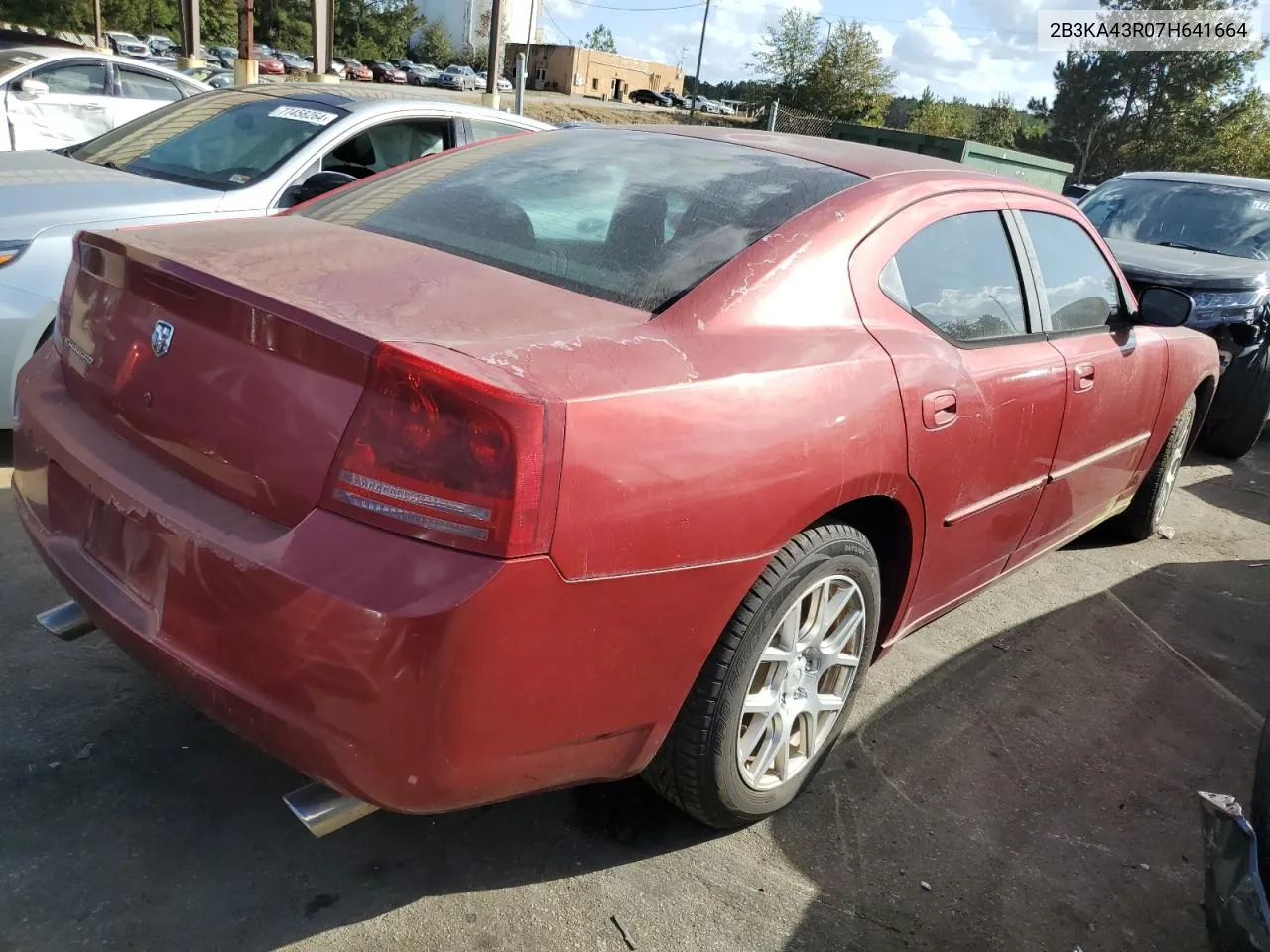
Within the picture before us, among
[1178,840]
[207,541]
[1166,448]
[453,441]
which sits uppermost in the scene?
[453,441]

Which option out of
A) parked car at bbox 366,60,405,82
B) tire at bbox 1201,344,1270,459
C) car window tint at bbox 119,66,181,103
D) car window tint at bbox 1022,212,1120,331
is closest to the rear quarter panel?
car window tint at bbox 1022,212,1120,331

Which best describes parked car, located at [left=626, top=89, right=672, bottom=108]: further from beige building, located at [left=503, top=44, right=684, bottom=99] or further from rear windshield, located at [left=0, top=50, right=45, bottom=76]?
rear windshield, located at [left=0, top=50, right=45, bottom=76]

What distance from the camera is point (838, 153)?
2916mm

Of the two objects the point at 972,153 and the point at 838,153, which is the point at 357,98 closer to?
the point at 838,153

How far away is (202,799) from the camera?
233 centimetres

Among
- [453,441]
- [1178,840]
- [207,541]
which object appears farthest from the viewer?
[1178,840]

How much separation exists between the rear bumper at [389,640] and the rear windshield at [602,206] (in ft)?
2.41

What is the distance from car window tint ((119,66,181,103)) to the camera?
9.14 m

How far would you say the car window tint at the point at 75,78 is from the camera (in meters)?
8.32

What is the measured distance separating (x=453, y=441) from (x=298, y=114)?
4221 millimetres

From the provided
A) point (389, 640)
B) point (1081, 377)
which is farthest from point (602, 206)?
point (1081, 377)

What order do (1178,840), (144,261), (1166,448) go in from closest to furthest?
(144,261) < (1178,840) < (1166,448)

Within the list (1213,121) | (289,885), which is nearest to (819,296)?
(289,885)

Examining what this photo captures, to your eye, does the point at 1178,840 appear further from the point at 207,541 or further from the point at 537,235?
the point at 207,541
